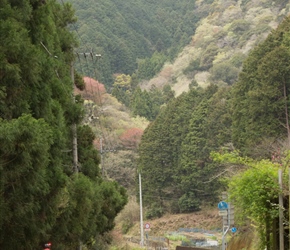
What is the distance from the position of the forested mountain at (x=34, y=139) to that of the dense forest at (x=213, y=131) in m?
18.7

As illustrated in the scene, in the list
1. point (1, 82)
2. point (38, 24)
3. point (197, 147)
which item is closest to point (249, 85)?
point (197, 147)

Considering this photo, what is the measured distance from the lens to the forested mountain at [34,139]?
10922 millimetres

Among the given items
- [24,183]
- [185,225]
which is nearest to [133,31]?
[185,225]

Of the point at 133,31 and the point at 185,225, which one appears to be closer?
the point at 185,225

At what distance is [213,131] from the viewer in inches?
2190

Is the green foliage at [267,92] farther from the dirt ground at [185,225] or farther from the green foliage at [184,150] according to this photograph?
the dirt ground at [185,225]

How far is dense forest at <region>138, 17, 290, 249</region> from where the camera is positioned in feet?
130

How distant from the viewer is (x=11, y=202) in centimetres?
1155

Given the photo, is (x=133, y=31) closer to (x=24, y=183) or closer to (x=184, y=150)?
(x=184, y=150)

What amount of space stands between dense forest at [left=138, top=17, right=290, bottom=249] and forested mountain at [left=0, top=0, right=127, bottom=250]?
18.7 m

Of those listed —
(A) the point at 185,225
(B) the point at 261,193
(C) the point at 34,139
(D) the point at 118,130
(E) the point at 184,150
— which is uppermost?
(C) the point at 34,139

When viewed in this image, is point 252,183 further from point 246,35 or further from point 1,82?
point 246,35

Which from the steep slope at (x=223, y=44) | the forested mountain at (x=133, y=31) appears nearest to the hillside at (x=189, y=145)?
the steep slope at (x=223, y=44)

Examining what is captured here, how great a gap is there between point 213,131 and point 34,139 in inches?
1785
